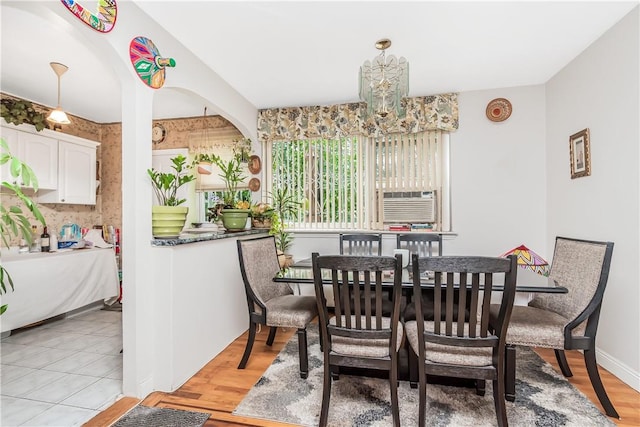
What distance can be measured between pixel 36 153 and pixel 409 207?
4.56 m

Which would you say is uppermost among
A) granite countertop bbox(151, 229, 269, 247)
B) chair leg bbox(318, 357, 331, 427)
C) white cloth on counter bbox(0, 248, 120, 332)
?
granite countertop bbox(151, 229, 269, 247)

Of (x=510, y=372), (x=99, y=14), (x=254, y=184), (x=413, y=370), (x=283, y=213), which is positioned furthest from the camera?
(x=254, y=184)

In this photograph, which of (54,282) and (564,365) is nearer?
(564,365)

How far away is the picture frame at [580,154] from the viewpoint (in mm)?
2682

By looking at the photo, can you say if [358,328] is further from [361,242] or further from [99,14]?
[99,14]

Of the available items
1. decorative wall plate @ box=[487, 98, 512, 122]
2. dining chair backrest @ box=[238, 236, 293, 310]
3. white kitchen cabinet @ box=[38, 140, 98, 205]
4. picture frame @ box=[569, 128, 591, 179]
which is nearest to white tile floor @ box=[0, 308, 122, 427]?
dining chair backrest @ box=[238, 236, 293, 310]

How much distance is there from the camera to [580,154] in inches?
110

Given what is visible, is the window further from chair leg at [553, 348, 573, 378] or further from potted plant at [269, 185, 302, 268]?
chair leg at [553, 348, 573, 378]

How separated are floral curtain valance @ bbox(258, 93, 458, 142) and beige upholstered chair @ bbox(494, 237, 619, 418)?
77.5 inches

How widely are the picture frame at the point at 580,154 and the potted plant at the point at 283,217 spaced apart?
287cm

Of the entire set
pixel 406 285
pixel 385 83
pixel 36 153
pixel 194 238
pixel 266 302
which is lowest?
pixel 266 302

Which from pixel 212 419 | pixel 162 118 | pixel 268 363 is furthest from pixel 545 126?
pixel 162 118

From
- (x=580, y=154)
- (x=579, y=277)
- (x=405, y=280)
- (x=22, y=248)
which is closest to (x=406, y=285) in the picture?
(x=405, y=280)

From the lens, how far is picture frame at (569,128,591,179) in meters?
2.68
